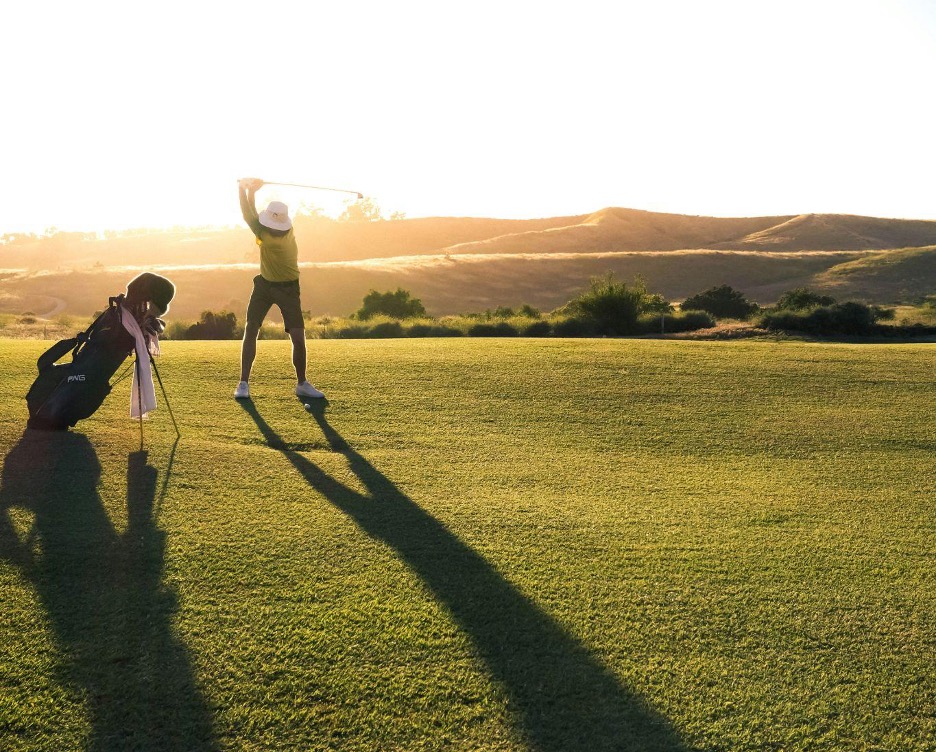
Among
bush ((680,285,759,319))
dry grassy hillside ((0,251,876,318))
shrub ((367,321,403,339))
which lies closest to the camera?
shrub ((367,321,403,339))

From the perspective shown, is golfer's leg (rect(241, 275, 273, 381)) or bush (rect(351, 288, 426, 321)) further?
bush (rect(351, 288, 426, 321))

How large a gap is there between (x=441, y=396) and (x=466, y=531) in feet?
12.8

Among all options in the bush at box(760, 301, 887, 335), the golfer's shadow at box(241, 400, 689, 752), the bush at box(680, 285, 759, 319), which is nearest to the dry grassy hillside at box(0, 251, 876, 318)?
the bush at box(680, 285, 759, 319)

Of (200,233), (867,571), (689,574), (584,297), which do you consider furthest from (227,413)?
(200,233)

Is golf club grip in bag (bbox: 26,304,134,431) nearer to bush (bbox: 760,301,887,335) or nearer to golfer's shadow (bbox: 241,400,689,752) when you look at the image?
golfer's shadow (bbox: 241,400,689,752)

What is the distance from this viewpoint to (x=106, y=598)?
3848mm

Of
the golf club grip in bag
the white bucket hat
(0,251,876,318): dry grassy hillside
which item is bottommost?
the golf club grip in bag

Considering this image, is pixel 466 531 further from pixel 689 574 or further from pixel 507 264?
pixel 507 264

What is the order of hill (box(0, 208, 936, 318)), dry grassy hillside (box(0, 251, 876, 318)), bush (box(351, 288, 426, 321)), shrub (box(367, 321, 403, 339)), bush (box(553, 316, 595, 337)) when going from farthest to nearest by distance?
hill (box(0, 208, 936, 318)) < dry grassy hillside (box(0, 251, 876, 318)) < bush (box(351, 288, 426, 321)) < shrub (box(367, 321, 403, 339)) < bush (box(553, 316, 595, 337))

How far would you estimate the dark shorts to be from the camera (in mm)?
8328

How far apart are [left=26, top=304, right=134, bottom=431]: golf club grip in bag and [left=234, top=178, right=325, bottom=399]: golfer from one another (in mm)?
1575

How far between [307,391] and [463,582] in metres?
4.70

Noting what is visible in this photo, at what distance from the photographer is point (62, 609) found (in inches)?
148

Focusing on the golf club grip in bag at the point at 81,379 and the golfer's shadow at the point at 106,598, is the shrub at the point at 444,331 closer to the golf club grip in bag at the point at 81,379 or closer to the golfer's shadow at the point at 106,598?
the golf club grip in bag at the point at 81,379
